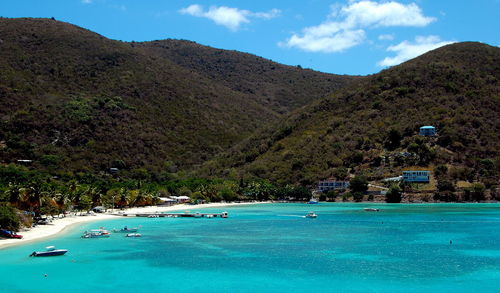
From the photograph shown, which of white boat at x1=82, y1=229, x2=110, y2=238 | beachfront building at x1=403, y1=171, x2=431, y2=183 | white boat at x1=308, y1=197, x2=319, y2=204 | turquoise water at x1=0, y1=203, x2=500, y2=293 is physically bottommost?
turquoise water at x1=0, y1=203, x2=500, y2=293

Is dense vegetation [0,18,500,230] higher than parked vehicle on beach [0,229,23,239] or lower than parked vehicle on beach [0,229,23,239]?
higher

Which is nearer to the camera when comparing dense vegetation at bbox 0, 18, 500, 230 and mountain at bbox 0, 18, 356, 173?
dense vegetation at bbox 0, 18, 500, 230

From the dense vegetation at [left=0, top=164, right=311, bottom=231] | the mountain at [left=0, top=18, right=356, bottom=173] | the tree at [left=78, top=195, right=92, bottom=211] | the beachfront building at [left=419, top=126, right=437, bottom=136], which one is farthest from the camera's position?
the beachfront building at [left=419, top=126, right=437, bottom=136]

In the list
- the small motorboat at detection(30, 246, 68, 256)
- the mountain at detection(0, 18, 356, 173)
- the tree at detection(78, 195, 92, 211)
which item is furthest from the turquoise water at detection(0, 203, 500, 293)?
the mountain at detection(0, 18, 356, 173)

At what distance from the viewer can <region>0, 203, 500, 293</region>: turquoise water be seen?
133 feet

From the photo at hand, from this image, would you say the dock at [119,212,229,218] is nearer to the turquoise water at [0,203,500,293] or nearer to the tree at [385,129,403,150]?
the turquoise water at [0,203,500,293]

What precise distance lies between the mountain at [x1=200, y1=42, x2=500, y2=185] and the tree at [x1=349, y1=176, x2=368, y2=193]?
21.1ft

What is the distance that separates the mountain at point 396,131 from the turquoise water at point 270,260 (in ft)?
224

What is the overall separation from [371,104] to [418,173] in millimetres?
53932

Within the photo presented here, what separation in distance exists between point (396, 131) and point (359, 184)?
28.9m

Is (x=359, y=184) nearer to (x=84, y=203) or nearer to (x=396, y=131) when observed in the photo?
(x=396, y=131)

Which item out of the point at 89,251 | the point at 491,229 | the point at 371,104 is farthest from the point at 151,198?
the point at 371,104

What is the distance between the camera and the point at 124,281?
1636 inches

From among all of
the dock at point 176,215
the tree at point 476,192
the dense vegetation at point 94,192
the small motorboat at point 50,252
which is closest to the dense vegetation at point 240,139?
the tree at point 476,192
